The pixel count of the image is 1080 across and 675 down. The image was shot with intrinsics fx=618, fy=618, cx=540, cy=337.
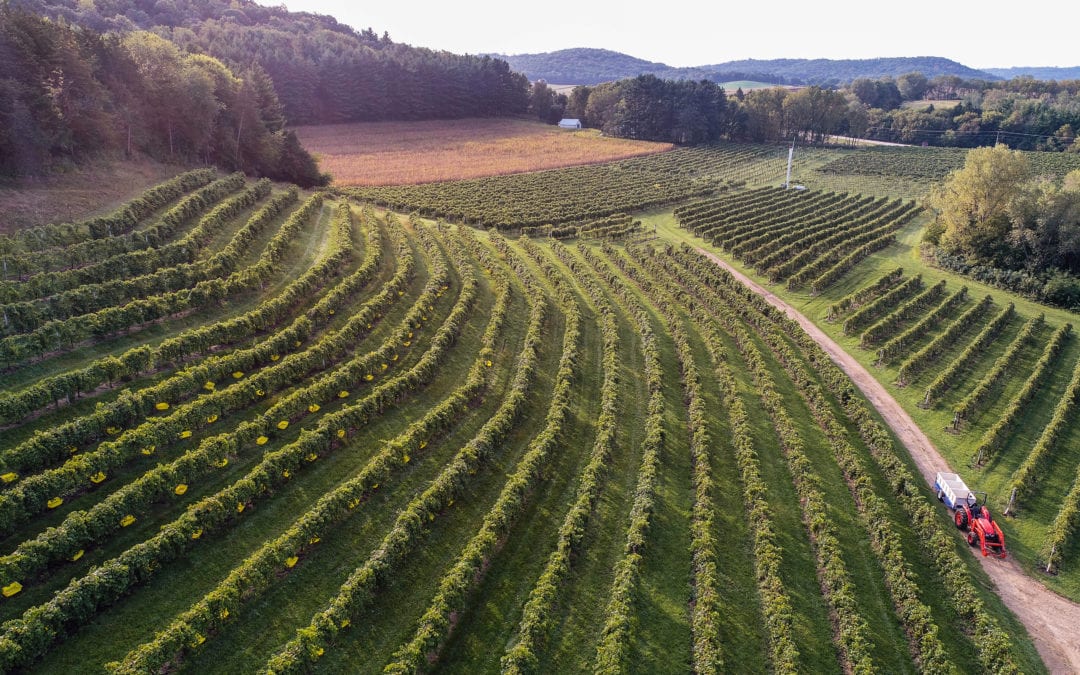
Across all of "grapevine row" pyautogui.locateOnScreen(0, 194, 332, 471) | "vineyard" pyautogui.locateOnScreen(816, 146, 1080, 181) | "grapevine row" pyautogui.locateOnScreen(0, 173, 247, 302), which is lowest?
"grapevine row" pyautogui.locateOnScreen(0, 194, 332, 471)

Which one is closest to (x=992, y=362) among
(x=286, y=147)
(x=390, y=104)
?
(x=286, y=147)

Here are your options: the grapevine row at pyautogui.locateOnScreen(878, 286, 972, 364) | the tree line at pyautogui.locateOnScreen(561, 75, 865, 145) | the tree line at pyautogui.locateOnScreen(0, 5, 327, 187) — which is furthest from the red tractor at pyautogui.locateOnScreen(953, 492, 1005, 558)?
the tree line at pyautogui.locateOnScreen(561, 75, 865, 145)

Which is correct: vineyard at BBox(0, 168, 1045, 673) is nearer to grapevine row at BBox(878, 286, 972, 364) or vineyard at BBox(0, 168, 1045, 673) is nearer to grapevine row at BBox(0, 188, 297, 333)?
grapevine row at BBox(0, 188, 297, 333)

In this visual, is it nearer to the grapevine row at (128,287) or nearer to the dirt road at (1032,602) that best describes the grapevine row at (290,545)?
the grapevine row at (128,287)

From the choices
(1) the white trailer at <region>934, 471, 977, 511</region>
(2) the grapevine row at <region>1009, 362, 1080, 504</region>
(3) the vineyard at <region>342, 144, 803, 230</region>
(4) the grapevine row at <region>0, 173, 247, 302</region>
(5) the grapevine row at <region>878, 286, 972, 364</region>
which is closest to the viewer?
(1) the white trailer at <region>934, 471, 977, 511</region>

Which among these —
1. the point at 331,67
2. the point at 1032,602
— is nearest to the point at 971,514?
the point at 1032,602

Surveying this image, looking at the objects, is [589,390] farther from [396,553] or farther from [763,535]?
[396,553]
